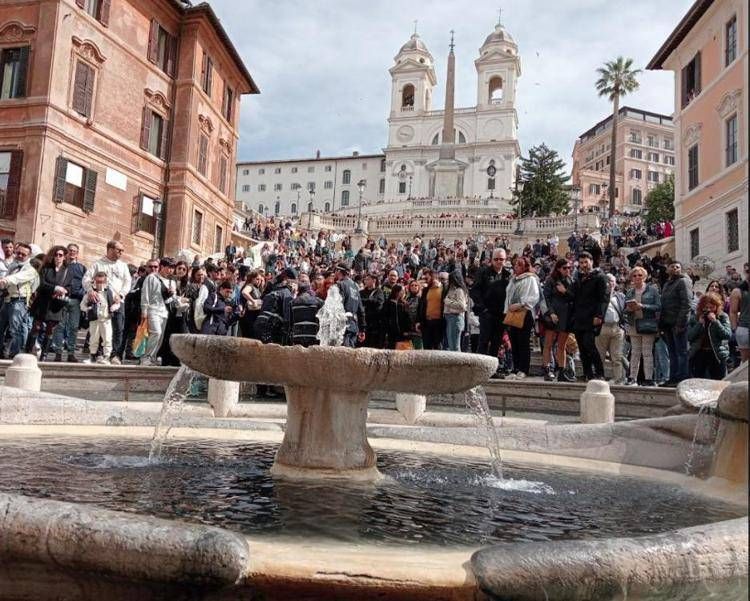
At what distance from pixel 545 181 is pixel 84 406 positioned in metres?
63.7

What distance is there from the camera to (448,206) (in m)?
66.3

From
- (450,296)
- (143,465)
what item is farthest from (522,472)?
(450,296)

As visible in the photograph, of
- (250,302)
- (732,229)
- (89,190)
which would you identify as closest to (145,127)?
(89,190)

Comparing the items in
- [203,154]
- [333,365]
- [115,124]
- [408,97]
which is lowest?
[333,365]

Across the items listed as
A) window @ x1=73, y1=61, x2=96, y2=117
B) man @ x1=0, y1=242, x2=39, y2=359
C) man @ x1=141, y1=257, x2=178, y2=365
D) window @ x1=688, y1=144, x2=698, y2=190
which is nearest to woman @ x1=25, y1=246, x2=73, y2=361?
man @ x1=0, y1=242, x2=39, y2=359

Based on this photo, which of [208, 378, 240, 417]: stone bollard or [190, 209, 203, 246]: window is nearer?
[208, 378, 240, 417]: stone bollard

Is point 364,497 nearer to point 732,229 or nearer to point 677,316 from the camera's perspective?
point 677,316

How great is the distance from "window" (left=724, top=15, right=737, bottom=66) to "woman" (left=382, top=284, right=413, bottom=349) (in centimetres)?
1977

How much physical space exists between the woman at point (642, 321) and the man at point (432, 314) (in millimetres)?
2875

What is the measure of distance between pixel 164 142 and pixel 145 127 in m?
1.44

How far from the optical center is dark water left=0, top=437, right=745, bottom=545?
3.26 meters

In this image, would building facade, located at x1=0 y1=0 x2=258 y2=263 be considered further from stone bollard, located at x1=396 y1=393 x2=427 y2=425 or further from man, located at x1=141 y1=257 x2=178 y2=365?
stone bollard, located at x1=396 y1=393 x2=427 y2=425

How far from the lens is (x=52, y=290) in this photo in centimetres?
1051

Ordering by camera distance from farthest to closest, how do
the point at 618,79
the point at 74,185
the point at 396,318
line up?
the point at 618,79 < the point at 74,185 < the point at 396,318
